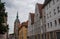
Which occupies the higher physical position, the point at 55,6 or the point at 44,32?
the point at 55,6

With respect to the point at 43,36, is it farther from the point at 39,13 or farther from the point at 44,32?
the point at 39,13

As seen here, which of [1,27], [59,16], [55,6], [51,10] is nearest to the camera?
[1,27]

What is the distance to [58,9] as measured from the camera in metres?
31.6

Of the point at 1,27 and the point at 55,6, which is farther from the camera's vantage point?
the point at 55,6

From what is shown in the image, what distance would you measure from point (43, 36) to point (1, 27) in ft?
71.0

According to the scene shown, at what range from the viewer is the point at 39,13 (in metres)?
46.2

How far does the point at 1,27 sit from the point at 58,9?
48.4 ft

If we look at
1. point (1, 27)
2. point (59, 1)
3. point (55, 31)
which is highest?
point (59, 1)

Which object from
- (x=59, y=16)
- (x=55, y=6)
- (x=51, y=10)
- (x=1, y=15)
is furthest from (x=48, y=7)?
(x=1, y=15)

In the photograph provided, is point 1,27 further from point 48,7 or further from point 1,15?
point 48,7

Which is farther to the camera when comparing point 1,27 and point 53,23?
point 53,23

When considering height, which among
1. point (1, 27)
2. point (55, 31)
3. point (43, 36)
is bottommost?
point (43, 36)

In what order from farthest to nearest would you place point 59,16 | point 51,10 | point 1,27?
1. point 51,10
2. point 59,16
3. point 1,27

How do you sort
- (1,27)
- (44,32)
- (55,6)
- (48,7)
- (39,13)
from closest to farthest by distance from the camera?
(1,27)
(55,6)
(48,7)
(44,32)
(39,13)
